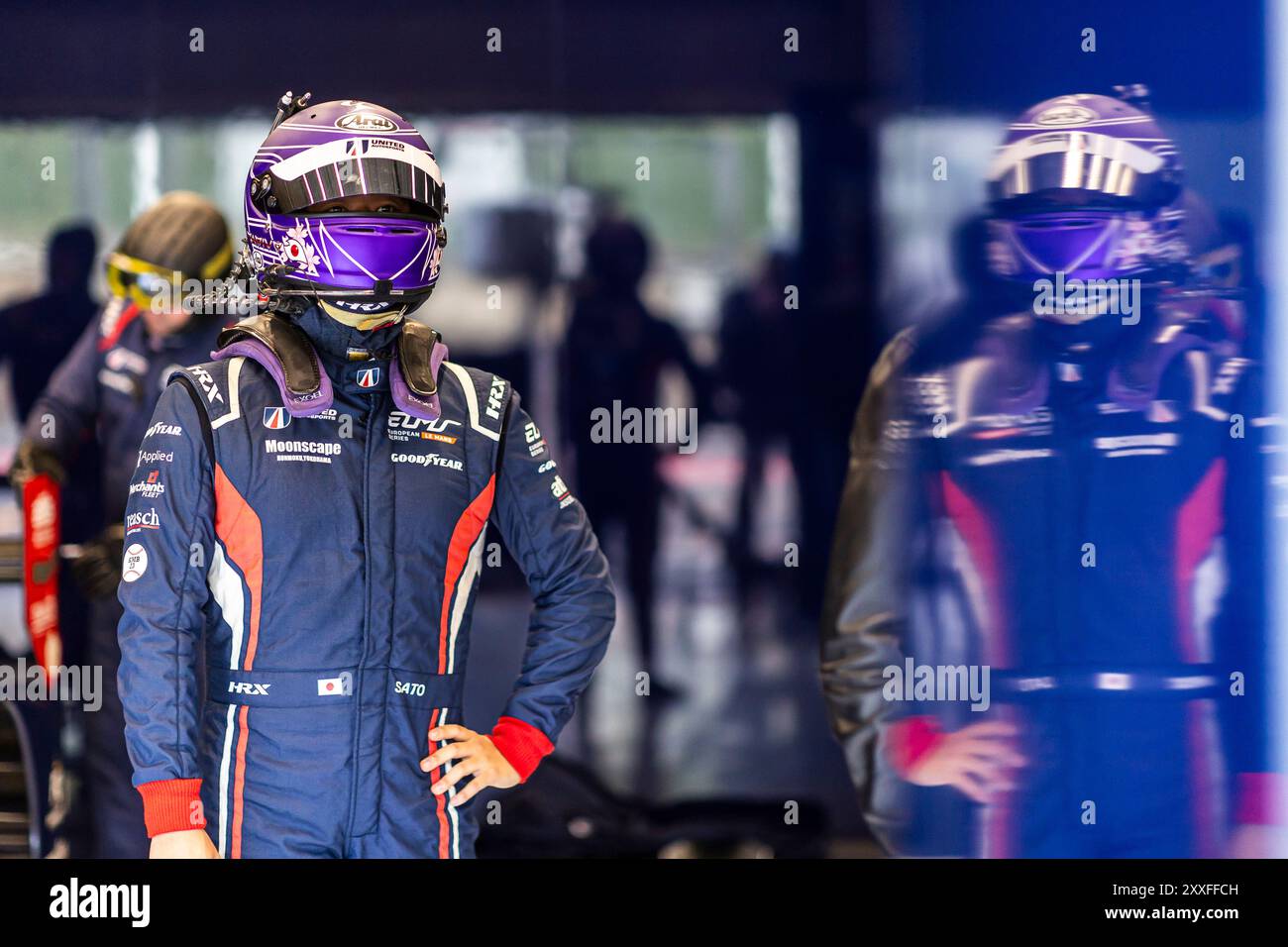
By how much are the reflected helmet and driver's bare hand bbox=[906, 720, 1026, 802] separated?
2.02 meters

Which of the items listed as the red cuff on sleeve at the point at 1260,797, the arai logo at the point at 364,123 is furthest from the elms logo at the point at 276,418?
the red cuff on sleeve at the point at 1260,797

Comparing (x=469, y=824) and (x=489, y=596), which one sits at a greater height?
(x=489, y=596)

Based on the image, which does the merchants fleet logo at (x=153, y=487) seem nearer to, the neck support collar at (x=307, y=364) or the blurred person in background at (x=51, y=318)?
the neck support collar at (x=307, y=364)

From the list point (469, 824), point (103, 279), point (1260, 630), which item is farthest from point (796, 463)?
point (103, 279)

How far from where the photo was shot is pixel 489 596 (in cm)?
377

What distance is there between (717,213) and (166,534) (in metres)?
1.80

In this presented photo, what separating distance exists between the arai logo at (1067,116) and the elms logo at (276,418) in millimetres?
1887

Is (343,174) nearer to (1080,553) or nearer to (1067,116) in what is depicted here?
(1067,116)

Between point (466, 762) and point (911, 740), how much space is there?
4.33ft

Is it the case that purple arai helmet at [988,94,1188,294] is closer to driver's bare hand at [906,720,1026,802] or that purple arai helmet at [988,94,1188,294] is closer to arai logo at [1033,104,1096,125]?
arai logo at [1033,104,1096,125]

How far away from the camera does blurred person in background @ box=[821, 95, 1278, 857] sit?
3.29 metres
